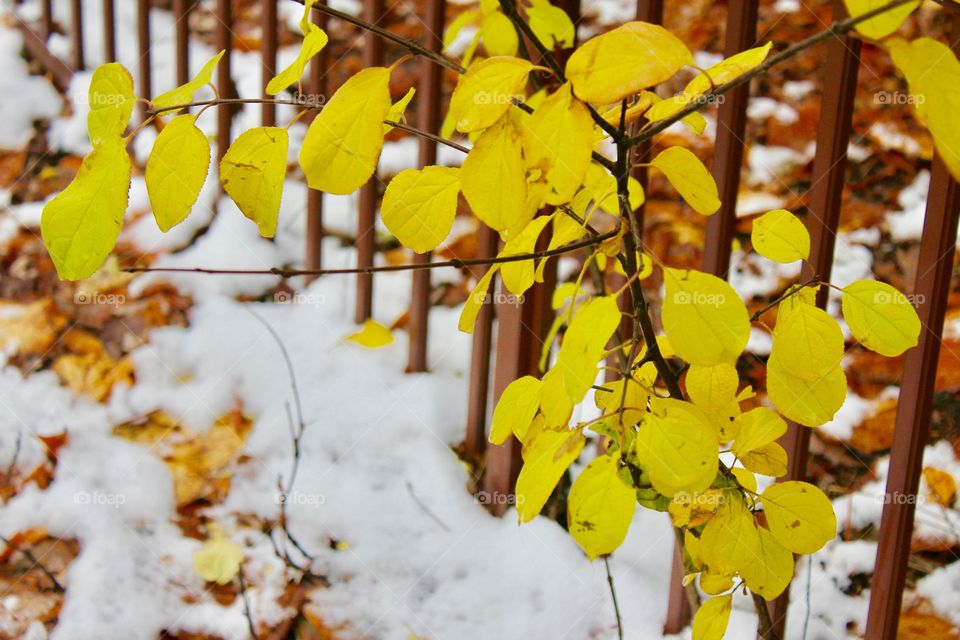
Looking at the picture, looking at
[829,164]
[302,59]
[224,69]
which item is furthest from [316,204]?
[302,59]

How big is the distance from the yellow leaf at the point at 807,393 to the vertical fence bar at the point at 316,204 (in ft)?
3.62

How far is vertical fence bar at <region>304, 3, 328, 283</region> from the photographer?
165 centimetres

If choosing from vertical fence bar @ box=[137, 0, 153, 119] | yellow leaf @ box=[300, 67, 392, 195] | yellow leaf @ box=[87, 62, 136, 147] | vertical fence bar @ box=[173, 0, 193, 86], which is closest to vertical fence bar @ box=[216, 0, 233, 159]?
vertical fence bar @ box=[173, 0, 193, 86]

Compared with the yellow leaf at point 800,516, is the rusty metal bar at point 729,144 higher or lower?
higher

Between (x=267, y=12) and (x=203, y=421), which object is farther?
(x=267, y=12)

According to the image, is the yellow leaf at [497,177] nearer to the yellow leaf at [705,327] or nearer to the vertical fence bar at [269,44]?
the yellow leaf at [705,327]

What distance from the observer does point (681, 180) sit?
758 mm

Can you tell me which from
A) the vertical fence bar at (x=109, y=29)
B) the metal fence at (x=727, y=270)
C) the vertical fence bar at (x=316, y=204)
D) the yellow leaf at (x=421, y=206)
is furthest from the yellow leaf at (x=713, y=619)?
the vertical fence bar at (x=109, y=29)

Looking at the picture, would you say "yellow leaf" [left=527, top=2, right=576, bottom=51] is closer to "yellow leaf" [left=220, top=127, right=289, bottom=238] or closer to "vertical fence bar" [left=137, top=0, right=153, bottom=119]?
"yellow leaf" [left=220, top=127, right=289, bottom=238]

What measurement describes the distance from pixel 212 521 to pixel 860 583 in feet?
3.28

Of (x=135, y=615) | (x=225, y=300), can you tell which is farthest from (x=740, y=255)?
(x=135, y=615)

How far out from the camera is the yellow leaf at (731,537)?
76 cm

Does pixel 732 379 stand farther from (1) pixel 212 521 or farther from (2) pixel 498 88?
(1) pixel 212 521

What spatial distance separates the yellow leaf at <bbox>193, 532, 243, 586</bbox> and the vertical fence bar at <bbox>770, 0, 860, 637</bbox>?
82 centimetres
